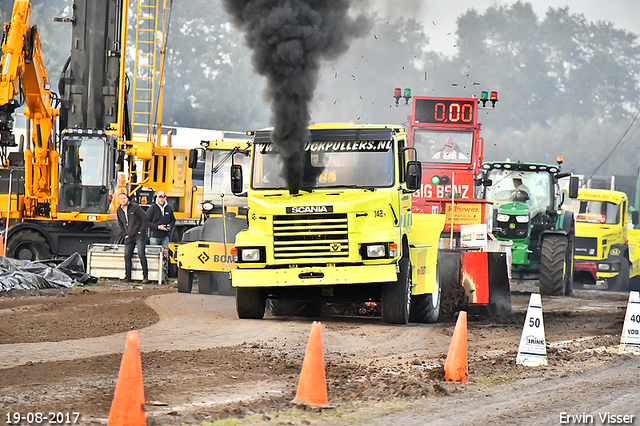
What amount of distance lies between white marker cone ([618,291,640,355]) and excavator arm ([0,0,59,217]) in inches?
533

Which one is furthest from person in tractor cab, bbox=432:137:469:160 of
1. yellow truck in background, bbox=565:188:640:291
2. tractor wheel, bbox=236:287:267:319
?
tractor wheel, bbox=236:287:267:319

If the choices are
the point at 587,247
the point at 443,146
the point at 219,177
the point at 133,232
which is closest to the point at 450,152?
the point at 443,146

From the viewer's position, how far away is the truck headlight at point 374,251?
40.3 feet

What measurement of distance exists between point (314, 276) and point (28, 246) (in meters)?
12.4

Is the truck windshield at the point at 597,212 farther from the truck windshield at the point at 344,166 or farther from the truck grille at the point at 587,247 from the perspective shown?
the truck windshield at the point at 344,166

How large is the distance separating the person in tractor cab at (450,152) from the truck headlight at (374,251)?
1118cm

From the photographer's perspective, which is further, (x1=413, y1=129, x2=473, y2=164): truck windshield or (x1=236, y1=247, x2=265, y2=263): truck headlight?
(x1=413, y1=129, x2=473, y2=164): truck windshield

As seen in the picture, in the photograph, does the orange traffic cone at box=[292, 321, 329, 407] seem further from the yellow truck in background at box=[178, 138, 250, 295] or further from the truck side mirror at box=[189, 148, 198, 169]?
the truck side mirror at box=[189, 148, 198, 169]

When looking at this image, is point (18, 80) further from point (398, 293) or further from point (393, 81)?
point (393, 81)

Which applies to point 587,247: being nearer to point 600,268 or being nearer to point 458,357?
point 600,268

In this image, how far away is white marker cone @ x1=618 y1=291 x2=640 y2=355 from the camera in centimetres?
1120

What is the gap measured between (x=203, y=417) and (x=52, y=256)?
1697cm

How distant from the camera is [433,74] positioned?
63.5 m

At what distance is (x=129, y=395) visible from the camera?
19.3 ft
